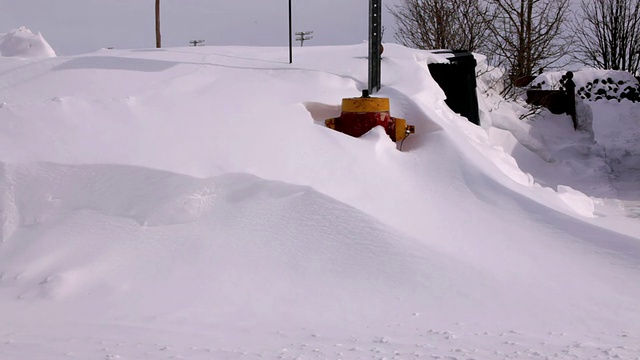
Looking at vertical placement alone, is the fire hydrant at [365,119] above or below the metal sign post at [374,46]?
below

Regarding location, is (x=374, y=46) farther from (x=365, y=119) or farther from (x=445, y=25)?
(x=445, y=25)

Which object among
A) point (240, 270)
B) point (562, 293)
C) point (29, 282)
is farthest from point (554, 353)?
point (29, 282)

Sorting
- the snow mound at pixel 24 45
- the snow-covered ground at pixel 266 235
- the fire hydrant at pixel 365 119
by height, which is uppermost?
the snow mound at pixel 24 45

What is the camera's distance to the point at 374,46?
6863 millimetres

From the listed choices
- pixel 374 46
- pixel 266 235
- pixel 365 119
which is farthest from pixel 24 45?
pixel 266 235

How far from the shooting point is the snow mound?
8.38 meters

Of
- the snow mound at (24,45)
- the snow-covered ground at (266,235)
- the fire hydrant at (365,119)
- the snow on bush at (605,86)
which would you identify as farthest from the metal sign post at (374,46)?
the snow on bush at (605,86)

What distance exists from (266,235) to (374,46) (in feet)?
10.4

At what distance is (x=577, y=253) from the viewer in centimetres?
454

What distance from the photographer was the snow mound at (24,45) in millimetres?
8375

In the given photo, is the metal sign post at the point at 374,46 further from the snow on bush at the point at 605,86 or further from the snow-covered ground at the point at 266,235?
the snow on bush at the point at 605,86

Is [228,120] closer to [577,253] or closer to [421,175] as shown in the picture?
[421,175]

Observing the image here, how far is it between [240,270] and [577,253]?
216 cm

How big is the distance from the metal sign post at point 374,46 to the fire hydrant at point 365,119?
862 mm
